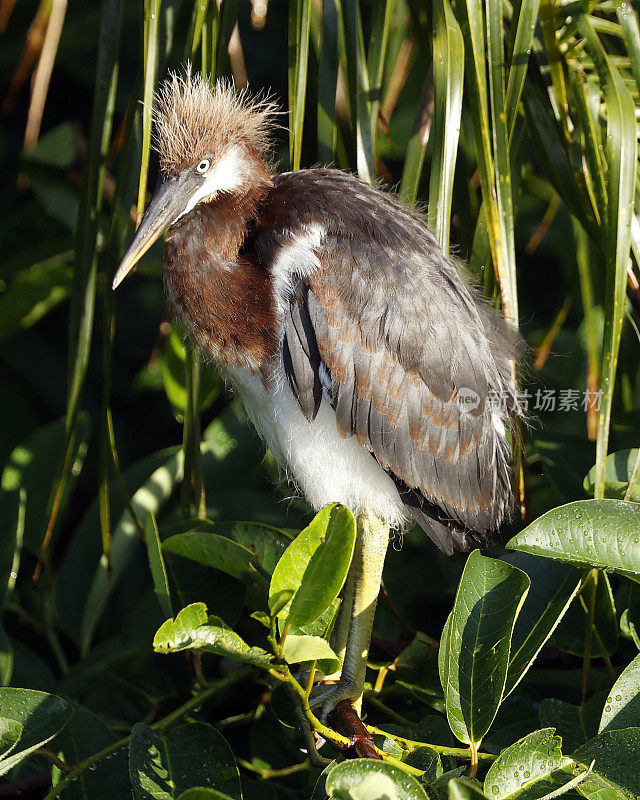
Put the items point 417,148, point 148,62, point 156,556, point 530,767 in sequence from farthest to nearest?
1. point 417,148
2. point 148,62
3. point 156,556
4. point 530,767

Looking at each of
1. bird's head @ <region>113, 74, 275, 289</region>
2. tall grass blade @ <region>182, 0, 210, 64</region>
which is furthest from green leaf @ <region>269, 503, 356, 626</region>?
tall grass blade @ <region>182, 0, 210, 64</region>

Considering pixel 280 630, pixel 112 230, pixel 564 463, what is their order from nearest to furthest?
1. pixel 280 630
2. pixel 112 230
3. pixel 564 463

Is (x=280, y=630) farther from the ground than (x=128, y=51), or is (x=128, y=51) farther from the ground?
(x=128, y=51)

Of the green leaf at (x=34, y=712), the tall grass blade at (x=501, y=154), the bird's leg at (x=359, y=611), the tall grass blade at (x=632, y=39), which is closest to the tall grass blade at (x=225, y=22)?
→ the tall grass blade at (x=501, y=154)

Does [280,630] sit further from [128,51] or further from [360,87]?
[128,51]

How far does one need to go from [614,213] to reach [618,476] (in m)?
0.52

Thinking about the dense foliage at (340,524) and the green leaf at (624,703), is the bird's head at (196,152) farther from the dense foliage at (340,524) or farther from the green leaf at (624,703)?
the green leaf at (624,703)

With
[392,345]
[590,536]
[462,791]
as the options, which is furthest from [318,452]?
[462,791]

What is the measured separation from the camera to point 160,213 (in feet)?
5.82

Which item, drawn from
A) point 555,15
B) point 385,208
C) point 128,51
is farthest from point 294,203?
point 128,51

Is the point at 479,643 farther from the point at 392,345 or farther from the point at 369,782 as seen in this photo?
the point at 392,345

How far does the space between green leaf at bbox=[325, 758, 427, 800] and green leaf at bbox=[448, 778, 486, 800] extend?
8 centimetres

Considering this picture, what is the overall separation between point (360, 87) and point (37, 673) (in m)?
1.48

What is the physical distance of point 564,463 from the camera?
189 centimetres
